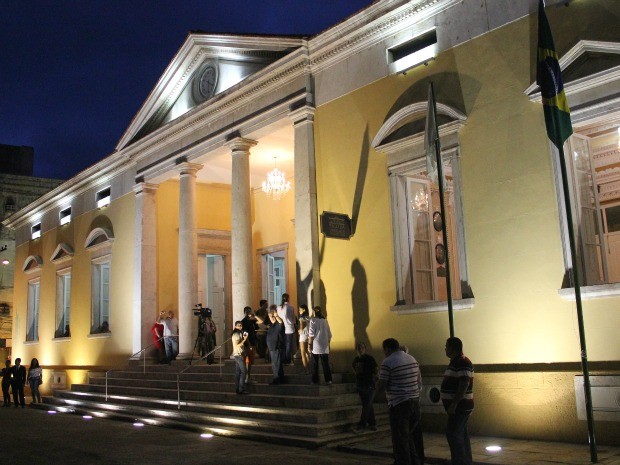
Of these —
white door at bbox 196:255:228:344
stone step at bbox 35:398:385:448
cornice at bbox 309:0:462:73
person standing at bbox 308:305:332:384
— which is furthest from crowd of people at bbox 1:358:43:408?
cornice at bbox 309:0:462:73

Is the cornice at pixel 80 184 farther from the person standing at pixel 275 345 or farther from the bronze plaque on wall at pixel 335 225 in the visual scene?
the person standing at pixel 275 345

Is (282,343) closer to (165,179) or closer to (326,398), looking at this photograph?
(326,398)

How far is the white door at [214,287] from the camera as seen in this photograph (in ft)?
63.3

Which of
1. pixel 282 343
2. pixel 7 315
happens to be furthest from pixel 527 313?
pixel 7 315

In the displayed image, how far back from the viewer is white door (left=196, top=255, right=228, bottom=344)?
1930 centimetres

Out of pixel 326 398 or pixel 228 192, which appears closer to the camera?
pixel 326 398

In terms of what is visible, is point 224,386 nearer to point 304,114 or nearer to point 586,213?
point 304,114

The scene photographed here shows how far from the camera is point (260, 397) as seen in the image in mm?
11453

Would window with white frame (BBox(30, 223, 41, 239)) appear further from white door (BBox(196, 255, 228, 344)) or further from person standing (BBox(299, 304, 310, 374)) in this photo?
person standing (BBox(299, 304, 310, 374))

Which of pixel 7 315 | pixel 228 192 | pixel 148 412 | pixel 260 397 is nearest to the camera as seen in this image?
pixel 260 397

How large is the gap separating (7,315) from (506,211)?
1245 inches

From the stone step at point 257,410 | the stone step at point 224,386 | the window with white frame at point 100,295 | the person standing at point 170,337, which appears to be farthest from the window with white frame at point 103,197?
the stone step at point 257,410

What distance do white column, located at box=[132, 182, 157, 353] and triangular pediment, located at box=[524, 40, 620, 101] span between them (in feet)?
39.0

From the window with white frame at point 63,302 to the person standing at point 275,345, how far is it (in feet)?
42.1
